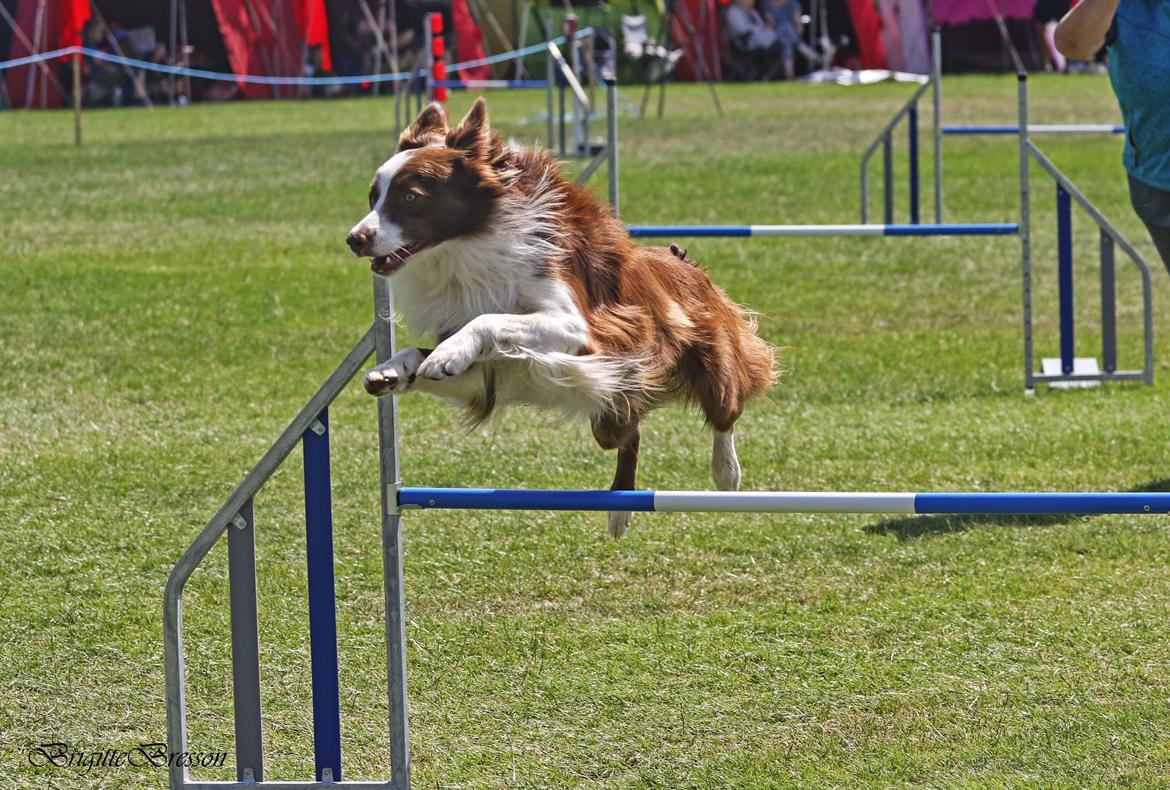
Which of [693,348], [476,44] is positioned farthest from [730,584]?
[476,44]

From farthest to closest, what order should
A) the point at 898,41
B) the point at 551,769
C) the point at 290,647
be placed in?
the point at 898,41
the point at 290,647
the point at 551,769

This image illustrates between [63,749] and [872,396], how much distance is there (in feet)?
17.5

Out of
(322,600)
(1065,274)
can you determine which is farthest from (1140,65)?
(1065,274)

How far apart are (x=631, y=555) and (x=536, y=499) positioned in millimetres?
2616

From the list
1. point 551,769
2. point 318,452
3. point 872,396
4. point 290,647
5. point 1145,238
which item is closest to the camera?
point 318,452

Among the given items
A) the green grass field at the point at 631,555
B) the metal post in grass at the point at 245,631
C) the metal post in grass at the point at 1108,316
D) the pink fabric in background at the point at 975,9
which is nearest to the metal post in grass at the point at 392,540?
the metal post in grass at the point at 245,631

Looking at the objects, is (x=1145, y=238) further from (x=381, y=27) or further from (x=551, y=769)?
(x=381, y=27)

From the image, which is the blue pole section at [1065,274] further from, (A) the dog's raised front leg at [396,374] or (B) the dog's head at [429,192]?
(A) the dog's raised front leg at [396,374]

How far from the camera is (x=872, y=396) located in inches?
344

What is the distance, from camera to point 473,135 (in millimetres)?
3994

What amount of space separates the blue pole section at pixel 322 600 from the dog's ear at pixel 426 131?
0.79 m

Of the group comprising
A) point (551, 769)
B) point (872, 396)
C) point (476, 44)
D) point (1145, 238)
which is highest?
point (476, 44)

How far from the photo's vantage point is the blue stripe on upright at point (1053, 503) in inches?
132

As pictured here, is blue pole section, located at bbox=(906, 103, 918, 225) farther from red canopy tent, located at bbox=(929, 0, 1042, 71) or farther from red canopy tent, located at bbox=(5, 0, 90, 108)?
red canopy tent, located at bbox=(929, 0, 1042, 71)
